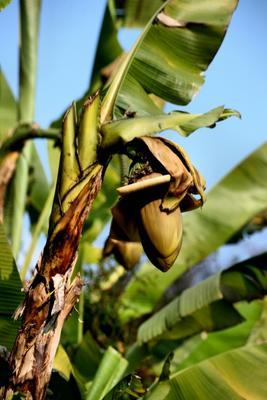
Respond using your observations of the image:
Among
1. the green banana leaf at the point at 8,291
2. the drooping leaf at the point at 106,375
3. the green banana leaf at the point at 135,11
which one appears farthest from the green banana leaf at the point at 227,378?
the green banana leaf at the point at 135,11

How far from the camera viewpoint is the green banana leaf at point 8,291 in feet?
6.19

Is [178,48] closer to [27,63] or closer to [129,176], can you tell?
[129,176]

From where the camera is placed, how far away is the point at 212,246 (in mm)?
3365

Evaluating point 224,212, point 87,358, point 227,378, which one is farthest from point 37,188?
point 227,378

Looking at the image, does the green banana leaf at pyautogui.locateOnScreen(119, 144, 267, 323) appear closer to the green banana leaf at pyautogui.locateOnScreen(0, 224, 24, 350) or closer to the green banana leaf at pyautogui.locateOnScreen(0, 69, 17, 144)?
the green banana leaf at pyautogui.locateOnScreen(0, 69, 17, 144)

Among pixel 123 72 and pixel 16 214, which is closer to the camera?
pixel 123 72

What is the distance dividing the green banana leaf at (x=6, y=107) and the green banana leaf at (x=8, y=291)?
163 cm

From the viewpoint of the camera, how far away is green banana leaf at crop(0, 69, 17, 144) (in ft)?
11.3

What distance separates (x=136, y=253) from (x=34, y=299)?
5.11 ft

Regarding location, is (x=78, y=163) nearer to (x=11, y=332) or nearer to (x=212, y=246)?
(x=11, y=332)

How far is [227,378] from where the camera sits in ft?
6.50

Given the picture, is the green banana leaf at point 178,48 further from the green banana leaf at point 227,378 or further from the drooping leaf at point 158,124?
the green banana leaf at point 227,378

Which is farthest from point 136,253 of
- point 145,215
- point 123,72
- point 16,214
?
point 145,215

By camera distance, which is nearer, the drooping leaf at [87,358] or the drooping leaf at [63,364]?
the drooping leaf at [63,364]
